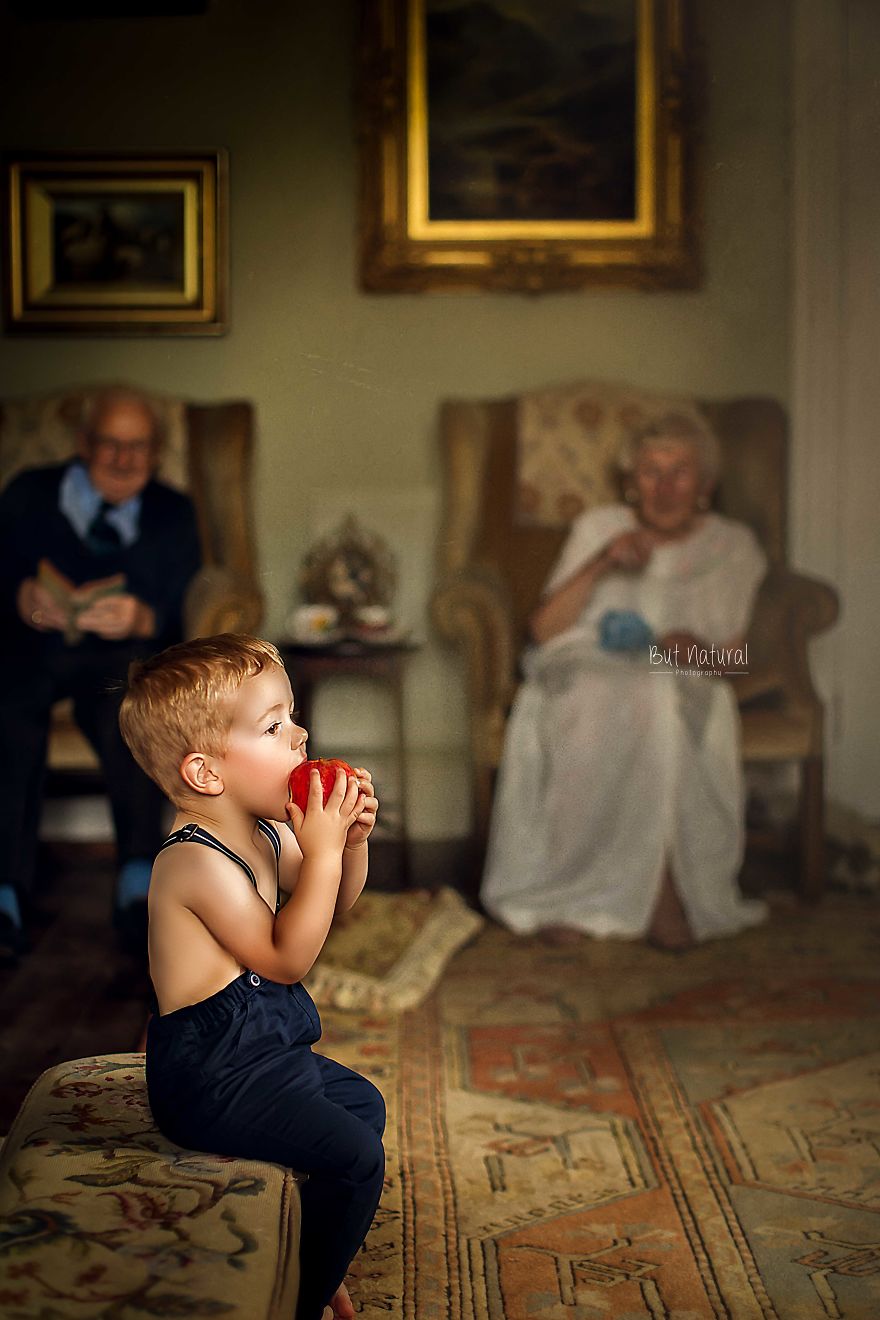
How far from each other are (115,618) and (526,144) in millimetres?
1613

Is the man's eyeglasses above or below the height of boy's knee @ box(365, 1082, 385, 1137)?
above

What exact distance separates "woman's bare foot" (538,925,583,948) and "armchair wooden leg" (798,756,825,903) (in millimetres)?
681

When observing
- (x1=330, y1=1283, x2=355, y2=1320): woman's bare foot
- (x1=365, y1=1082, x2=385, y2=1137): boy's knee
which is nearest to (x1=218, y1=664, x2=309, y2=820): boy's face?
(x1=365, y1=1082, x2=385, y2=1137): boy's knee

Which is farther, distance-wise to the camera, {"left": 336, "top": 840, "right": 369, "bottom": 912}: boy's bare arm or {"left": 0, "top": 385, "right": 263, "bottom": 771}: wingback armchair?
{"left": 0, "top": 385, "right": 263, "bottom": 771}: wingback armchair

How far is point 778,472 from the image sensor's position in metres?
3.72

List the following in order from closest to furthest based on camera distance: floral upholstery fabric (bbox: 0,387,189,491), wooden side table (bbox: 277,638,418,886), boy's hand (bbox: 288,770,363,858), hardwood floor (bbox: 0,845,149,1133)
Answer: boy's hand (bbox: 288,770,363,858) < hardwood floor (bbox: 0,845,149,1133) < floral upholstery fabric (bbox: 0,387,189,491) < wooden side table (bbox: 277,638,418,886)

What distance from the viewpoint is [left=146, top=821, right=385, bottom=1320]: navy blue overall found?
1.59 metres

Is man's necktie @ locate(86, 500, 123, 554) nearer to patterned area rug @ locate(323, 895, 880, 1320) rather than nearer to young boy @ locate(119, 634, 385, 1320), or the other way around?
patterned area rug @ locate(323, 895, 880, 1320)

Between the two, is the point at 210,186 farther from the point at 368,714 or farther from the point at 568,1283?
the point at 568,1283

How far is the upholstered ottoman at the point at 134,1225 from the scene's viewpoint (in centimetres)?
130

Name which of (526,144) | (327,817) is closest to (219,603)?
(526,144)

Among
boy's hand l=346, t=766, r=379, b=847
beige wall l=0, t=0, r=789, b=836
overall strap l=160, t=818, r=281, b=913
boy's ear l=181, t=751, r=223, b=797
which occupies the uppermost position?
beige wall l=0, t=0, r=789, b=836

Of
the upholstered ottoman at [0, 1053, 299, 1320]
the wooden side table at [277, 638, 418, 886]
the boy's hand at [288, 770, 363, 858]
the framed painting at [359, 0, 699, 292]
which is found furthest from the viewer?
the wooden side table at [277, 638, 418, 886]

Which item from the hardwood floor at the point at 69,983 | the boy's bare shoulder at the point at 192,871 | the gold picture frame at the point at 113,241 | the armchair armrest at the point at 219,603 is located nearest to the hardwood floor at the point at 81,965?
the hardwood floor at the point at 69,983
